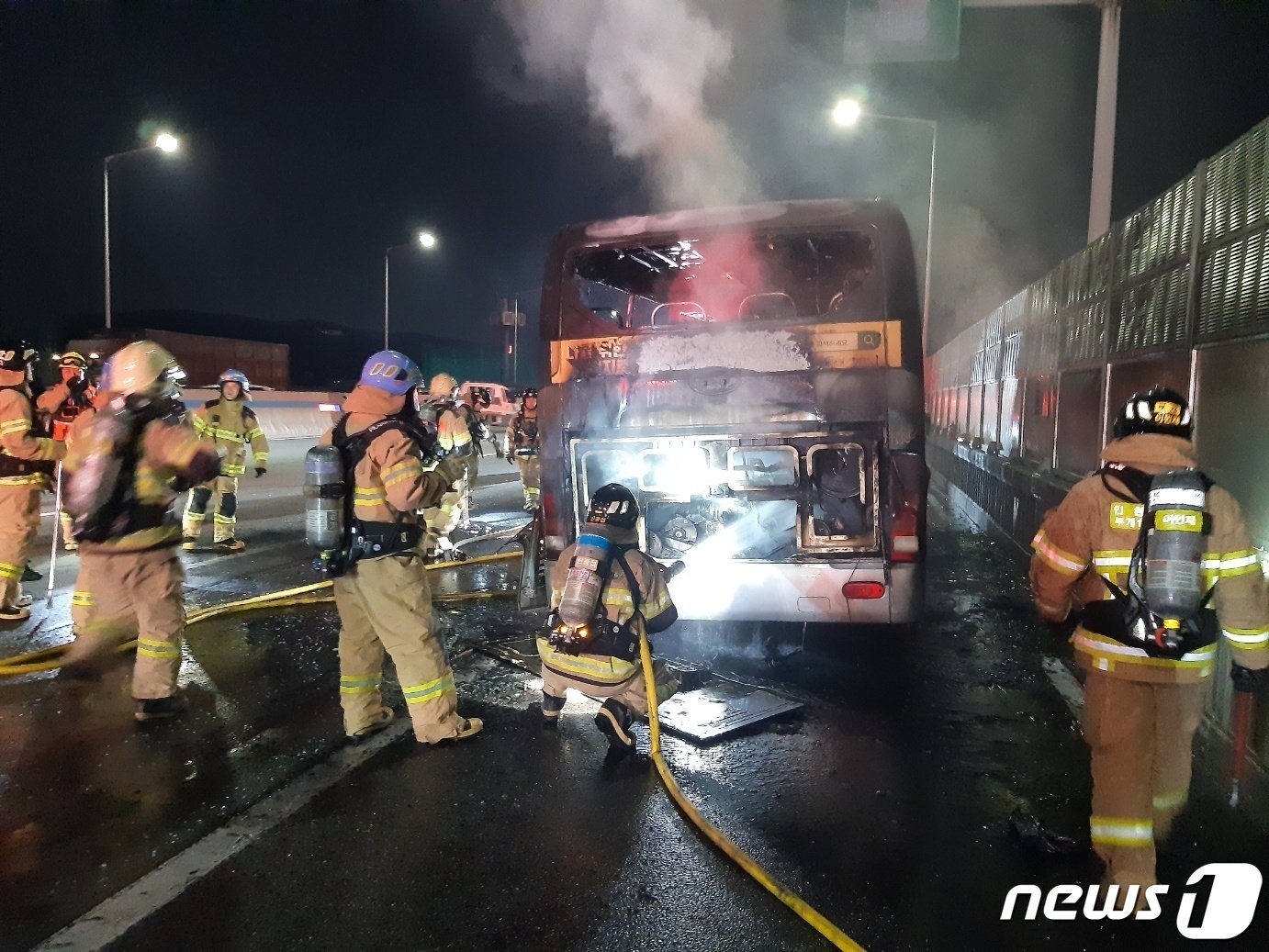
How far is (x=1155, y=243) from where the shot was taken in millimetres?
5855

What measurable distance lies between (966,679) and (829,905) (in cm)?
288

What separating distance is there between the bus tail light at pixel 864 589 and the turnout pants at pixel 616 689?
1293 millimetres

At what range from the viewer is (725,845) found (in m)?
3.17

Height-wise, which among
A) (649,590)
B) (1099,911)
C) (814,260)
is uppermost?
(814,260)

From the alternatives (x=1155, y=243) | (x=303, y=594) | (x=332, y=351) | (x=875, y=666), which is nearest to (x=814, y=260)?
(x=1155, y=243)

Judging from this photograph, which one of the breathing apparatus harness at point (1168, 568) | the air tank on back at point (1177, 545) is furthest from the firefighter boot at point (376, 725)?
the air tank on back at point (1177, 545)

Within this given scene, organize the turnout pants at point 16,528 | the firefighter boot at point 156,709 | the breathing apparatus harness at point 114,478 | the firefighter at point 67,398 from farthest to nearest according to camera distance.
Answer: the firefighter at point 67,398 → the turnout pants at point 16,528 → the firefighter boot at point 156,709 → the breathing apparatus harness at point 114,478

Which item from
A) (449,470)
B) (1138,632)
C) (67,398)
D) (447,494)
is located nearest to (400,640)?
(449,470)

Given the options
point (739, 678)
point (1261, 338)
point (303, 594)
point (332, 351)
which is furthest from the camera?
point (332, 351)

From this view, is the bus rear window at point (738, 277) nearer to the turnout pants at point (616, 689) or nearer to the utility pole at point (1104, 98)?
the turnout pants at point (616, 689)

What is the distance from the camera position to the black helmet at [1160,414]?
112 inches

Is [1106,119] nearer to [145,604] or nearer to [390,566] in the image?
[390,566]

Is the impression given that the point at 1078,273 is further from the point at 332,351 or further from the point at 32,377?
the point at 332,351

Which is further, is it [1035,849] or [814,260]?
[814,260]
